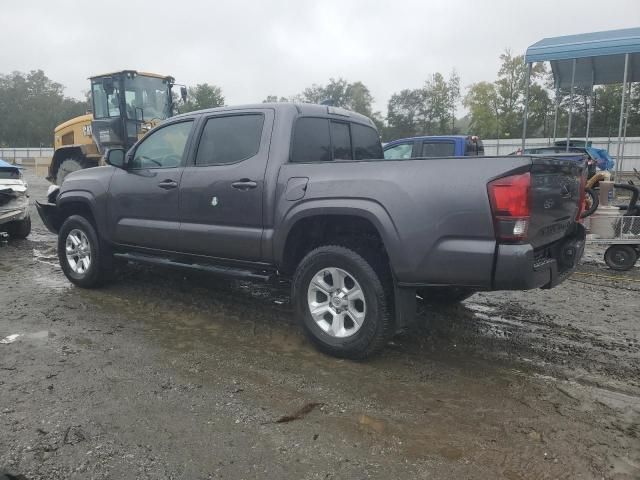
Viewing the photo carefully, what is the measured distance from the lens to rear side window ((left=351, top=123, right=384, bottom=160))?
5047 mm

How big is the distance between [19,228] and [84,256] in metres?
4.02

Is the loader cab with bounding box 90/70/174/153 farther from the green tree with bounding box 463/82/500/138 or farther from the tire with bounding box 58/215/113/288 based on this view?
the green tree with bounding box 463/82/500/138

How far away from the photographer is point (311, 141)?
446 centimetres

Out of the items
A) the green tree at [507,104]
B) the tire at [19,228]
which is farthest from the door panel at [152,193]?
the green tree at [507,104]

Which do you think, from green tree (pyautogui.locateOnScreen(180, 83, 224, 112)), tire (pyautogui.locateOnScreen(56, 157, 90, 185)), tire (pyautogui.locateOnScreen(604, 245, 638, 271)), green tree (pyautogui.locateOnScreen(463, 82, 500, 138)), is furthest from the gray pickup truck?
green tree (pyautogui.locateOnScreen(180, 83, 224, 112))

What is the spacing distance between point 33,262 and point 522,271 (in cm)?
668

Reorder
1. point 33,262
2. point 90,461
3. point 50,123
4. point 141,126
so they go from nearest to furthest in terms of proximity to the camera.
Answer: point 90,461
point 33,262
point 141,126
point 50,123

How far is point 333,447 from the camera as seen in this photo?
2.70 m

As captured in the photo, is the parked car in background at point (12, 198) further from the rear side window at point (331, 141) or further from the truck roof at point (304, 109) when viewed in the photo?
the rear side window at point (331, 141)

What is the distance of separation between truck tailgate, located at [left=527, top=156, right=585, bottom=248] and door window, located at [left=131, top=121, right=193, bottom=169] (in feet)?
10.3

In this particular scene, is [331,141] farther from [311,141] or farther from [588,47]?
[588,47]

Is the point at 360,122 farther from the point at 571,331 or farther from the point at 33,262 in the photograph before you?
the point at 33,262

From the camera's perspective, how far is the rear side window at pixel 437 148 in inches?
426

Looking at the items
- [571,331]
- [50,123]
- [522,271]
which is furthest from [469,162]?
[50,123]
